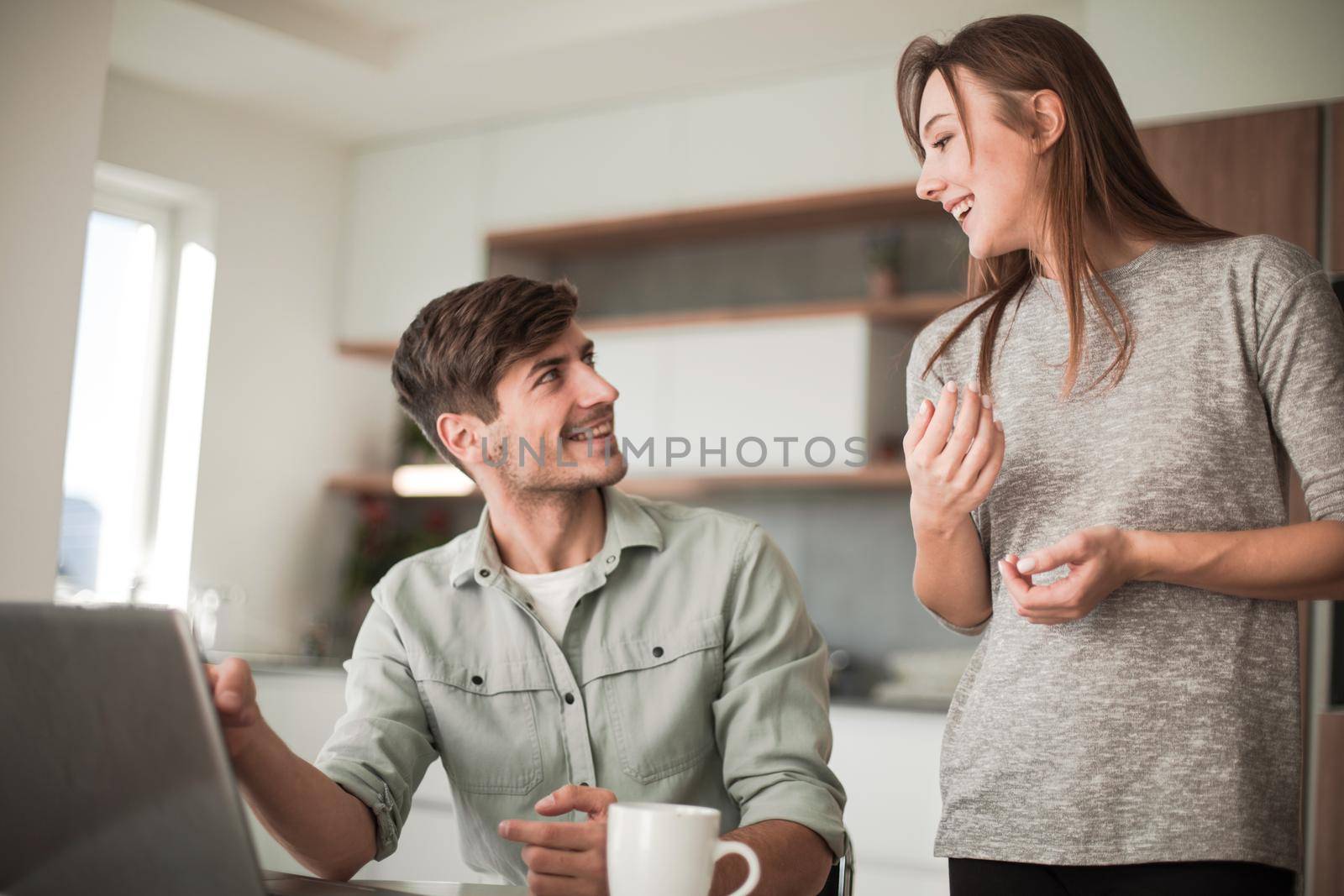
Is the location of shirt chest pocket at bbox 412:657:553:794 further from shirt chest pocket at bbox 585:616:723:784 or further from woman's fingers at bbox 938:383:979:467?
woman's fingers at bbox 938:383:979:467

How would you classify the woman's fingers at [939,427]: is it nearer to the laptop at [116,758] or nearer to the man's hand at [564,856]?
the man's hand at [564,856]

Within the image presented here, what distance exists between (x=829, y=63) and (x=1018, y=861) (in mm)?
3036

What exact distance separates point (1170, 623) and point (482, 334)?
1.04 metres

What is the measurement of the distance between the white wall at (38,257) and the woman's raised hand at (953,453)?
254 centimetres

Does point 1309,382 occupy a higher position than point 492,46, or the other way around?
point 492,46

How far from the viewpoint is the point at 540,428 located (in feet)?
5.80

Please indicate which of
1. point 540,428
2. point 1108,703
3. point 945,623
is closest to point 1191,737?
point 1108,703

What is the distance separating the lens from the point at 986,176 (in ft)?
4.04

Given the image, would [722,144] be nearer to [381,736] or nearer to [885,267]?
[885,267]

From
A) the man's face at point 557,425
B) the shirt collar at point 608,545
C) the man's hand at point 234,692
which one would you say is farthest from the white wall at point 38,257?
the man's hand at point 234,692

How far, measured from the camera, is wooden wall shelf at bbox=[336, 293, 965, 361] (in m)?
3.57

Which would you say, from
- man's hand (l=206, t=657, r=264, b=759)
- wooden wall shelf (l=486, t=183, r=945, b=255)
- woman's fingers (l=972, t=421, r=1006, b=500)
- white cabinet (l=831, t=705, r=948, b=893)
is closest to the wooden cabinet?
wooden wall shelf (l=486, t=183, r=945, b=255)

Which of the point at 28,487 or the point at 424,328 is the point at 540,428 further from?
the point at 28,487

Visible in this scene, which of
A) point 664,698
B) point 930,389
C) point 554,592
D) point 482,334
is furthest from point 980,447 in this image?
point 482,334
